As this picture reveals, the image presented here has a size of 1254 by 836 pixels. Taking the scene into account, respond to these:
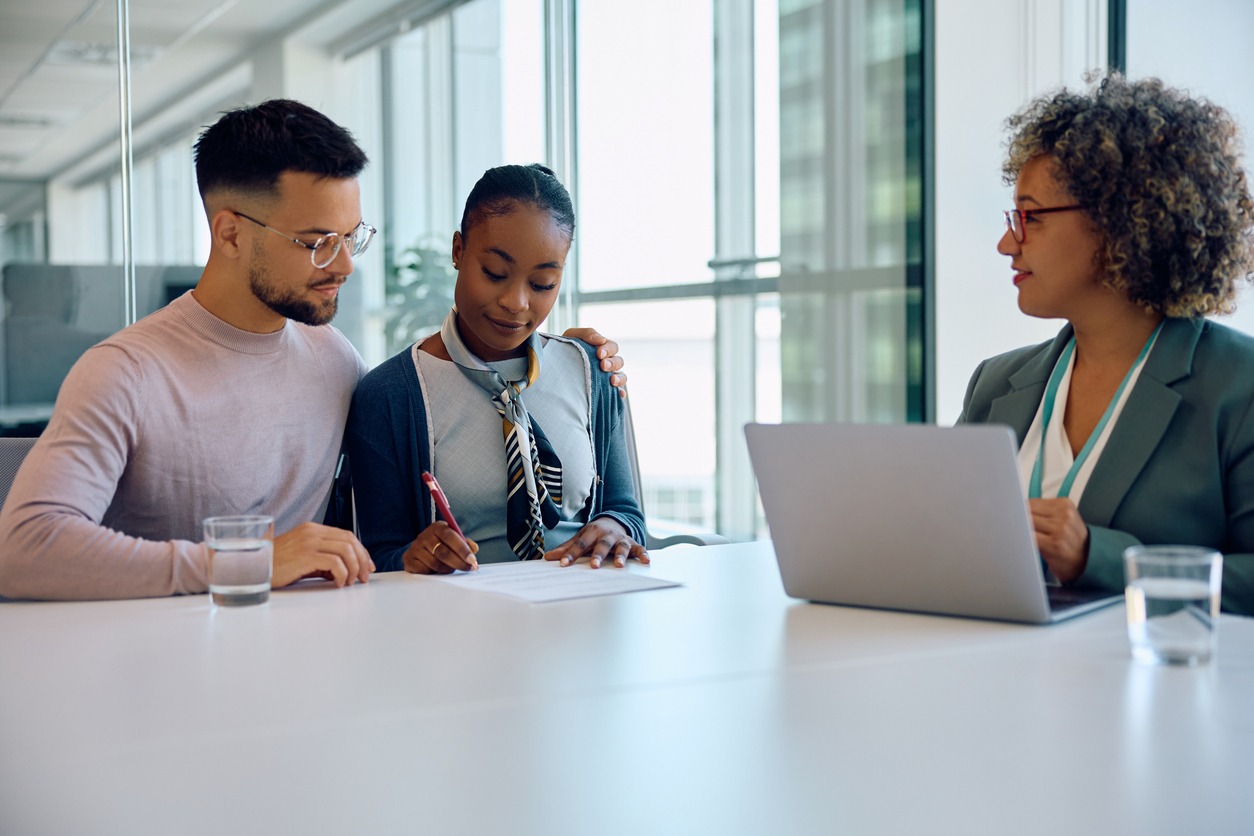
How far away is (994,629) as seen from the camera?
124 centimetres

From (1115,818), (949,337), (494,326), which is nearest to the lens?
(1115,818)

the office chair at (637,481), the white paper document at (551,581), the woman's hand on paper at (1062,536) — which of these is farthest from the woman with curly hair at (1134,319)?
the white paper document at (551,581)

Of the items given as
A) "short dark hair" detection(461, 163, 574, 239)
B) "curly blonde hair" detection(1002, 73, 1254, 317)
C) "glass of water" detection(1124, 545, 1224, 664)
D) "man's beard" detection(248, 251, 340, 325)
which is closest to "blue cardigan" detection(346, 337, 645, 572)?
"man's beard" detection(248, 251, 340, 325)

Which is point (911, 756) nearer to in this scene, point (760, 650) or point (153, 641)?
point (760, 650)

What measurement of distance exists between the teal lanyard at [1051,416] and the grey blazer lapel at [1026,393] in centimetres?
1

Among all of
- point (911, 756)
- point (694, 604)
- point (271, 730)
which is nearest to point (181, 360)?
point (694, 604)

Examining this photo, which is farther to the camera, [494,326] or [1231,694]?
[494,326]

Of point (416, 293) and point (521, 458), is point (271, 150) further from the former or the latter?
point (416, 293)

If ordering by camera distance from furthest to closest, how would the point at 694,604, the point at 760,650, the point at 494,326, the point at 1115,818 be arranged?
the point at 494,326 → the point at 694,604 → the point at 760,650 → the point at 1115,818

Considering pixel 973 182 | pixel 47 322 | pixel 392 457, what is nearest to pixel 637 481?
pixel 392 457

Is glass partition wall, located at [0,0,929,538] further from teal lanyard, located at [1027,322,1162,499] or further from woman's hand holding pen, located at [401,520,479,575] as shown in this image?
woman's hand holding pen, located at [401,520,479,575]

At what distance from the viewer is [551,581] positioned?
158 cm

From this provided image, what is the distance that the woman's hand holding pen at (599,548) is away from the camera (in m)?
1.75

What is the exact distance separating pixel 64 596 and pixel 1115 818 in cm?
127
